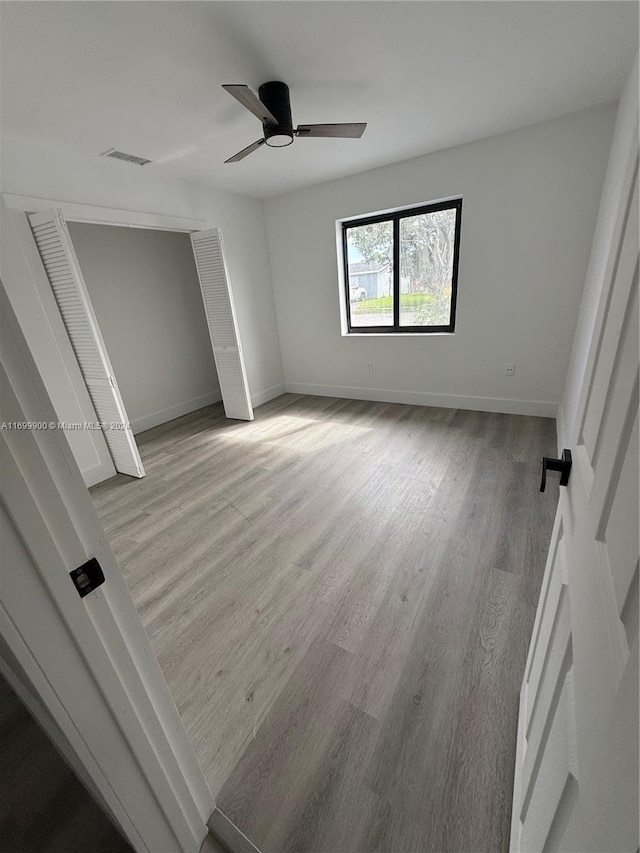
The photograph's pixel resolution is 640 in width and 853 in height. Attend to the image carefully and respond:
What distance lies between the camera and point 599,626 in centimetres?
44

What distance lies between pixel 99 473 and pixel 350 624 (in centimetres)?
268

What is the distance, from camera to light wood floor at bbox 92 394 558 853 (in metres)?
1.03

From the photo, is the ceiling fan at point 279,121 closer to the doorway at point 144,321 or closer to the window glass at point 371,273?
the doorway at point 144,321

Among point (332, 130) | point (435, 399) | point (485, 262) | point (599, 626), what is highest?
point (332, 130)

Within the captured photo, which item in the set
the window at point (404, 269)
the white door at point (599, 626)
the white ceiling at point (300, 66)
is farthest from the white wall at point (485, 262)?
the white door at point (599, 626)

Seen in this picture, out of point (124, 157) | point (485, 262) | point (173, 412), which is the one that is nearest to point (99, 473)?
point (173, 412)

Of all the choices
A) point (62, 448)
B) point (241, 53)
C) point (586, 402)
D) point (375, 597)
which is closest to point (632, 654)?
point (586, 402)

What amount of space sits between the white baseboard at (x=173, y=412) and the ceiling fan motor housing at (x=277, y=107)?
3.32 m

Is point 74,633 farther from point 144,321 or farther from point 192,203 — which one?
point 144,321

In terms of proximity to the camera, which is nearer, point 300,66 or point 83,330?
point 300,66

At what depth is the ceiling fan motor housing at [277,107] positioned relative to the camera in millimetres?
2004

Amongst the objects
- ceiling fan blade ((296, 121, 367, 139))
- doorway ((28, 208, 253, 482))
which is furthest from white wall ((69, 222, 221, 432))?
ceiling fan blade ((296, 121, 367, 139))

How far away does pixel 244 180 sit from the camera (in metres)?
3.55

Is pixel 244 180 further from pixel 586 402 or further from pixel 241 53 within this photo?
pixel 586 402
